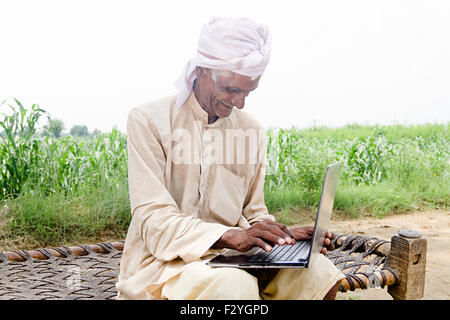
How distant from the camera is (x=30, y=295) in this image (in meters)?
2.15

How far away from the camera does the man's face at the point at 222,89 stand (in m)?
1.77

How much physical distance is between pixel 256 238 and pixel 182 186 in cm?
48

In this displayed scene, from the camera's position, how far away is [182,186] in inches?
73.5

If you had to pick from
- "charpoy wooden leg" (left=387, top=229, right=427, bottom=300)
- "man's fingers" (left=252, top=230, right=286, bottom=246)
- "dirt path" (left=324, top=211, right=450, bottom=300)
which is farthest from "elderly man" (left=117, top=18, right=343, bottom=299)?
"dirt path" (left=324, top=211, right=450, bottom=300)

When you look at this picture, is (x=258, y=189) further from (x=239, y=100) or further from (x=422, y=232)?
(x=422, y=232)

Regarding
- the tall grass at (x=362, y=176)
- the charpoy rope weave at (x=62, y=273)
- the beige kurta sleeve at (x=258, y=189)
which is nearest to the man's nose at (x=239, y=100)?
the beige kurta sleeve at (x=258, y=189)

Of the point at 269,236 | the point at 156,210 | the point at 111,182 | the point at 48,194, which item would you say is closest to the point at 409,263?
the point at 269,236

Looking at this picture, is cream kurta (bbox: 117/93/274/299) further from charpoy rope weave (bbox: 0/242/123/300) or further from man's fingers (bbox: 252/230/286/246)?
charpoy rope weave (bbox: 0/242/123/300)

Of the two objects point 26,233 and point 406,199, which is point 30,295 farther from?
point 406,199

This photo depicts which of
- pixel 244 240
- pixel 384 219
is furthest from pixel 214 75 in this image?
pixel 384 219

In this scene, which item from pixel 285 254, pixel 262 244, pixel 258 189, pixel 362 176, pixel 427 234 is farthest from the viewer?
pixel 362 176

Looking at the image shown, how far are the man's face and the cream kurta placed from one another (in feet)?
0.23

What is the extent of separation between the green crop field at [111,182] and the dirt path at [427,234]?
26cm
